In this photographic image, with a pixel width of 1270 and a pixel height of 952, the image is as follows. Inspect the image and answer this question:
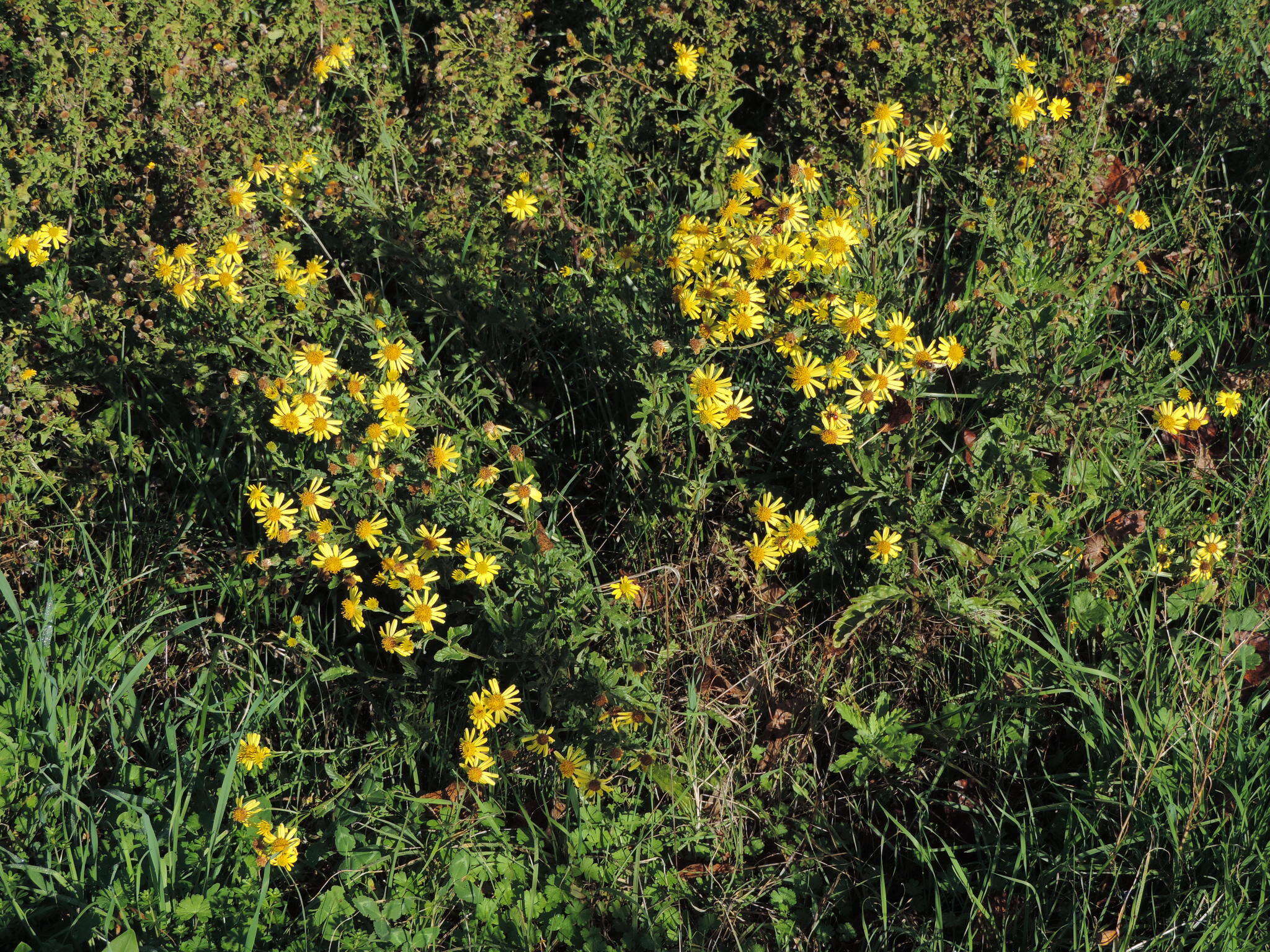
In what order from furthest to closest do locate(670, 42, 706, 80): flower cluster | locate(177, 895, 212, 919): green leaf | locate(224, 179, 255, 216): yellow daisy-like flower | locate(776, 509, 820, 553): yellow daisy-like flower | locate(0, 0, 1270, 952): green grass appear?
locate(670, 42, 706, 80): flower cluster → locate(224, 179, 255, 216): yellow daisy-like flower → locate(776, 509, 820, 553): yellow daisy-like flower → locate(0, 0, 1270, 952): green grass → locate(177, 895, 212, 919): green leaf

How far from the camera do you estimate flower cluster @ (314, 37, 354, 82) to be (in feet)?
10.8

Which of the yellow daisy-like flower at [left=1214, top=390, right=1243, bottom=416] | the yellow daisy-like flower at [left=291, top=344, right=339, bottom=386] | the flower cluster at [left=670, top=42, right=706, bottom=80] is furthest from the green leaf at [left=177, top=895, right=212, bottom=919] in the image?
the yellow daisy-like flower at [left=1214, top=390, right=1243, bottom=416]

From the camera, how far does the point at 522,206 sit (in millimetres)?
2975

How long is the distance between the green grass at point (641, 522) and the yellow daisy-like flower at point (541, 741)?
0.08 m

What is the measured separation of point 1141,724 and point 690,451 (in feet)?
3.86

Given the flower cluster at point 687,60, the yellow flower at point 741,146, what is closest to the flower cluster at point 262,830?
the yellow flower at point 741,146

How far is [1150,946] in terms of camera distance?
6.29ft

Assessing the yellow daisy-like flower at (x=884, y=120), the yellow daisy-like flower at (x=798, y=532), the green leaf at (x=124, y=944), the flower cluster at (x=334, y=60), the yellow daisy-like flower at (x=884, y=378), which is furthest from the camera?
the flower cluster at (x=334, y=60)

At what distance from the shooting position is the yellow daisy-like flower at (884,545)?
2.39 meters

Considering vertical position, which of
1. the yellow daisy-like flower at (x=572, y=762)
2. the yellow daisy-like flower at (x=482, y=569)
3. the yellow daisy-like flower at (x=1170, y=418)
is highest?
the yellow daisy-like flower at (x=1170, y=418)

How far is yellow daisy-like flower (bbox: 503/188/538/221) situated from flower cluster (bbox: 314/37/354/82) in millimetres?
833

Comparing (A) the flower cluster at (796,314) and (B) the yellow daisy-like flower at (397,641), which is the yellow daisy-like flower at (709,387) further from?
(B) the yellow daisy-like flower at (397,641)

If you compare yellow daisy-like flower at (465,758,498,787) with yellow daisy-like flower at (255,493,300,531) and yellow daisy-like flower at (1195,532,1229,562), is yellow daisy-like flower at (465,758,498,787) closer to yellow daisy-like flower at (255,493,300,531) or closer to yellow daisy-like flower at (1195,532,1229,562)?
yellow daisy-like flower at (255,493,300,531)

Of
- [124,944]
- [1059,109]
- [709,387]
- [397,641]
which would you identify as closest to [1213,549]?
[709,387]
